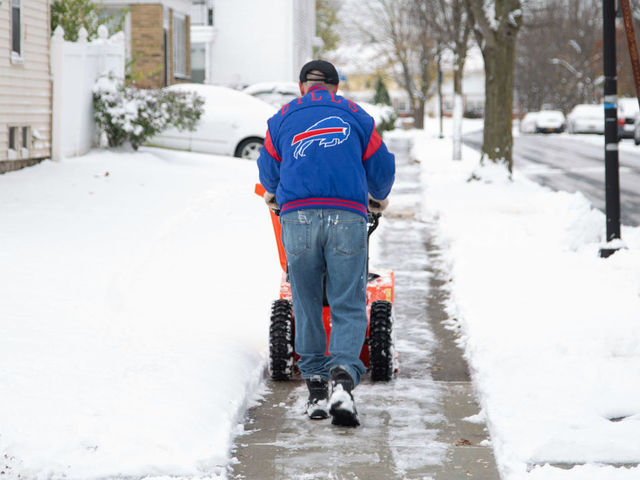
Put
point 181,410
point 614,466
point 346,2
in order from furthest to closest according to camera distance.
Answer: point 346,2 < point 181,410 < point 614,466

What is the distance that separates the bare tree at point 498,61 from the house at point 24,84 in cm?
744

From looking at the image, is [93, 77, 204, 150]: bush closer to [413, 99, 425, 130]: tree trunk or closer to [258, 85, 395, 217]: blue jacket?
[258, 85, 395, 217]: blue jacket

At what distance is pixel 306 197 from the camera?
4863mm

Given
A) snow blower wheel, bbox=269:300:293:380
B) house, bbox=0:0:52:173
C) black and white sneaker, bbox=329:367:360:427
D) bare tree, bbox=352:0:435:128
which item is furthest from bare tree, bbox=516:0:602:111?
black and white sneaker, bbox=329:367:360:427

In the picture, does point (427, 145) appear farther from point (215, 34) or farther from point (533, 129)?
point (533, 129)

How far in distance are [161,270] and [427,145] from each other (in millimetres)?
26325

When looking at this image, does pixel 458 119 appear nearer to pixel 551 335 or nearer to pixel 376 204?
pixel 551 335

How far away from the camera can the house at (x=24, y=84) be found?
13.7 metres

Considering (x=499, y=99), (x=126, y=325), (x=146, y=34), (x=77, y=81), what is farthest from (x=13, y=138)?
(x=146, y=34)

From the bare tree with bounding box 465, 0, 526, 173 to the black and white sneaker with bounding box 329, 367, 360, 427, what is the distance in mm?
13665

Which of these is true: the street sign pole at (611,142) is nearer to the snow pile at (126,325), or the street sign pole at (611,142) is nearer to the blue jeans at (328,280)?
the snow pile at (126,325)

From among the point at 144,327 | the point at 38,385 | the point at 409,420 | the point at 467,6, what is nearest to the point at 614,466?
the point at 409,420

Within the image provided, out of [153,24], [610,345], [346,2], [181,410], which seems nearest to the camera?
[181,410]

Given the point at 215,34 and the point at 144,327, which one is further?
the point at 215,34
